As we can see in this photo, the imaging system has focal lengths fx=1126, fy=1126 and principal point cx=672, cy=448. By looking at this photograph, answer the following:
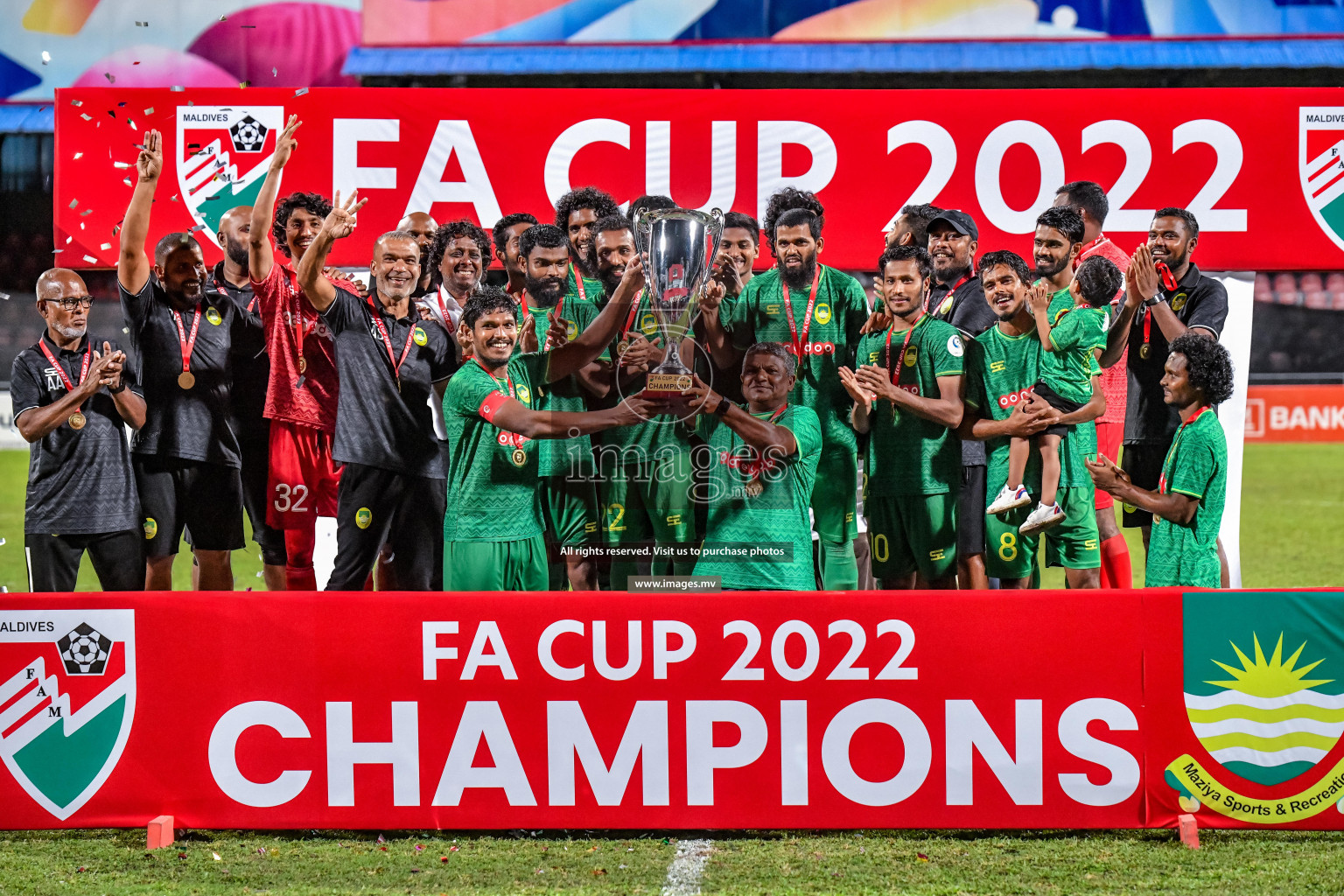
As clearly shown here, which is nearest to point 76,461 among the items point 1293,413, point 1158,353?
point 1158,353

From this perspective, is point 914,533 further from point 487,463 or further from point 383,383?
point 383,383

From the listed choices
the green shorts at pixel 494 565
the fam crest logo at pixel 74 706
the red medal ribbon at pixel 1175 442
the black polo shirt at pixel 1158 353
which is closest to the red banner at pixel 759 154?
the black polo shirt at pixel 1158 353

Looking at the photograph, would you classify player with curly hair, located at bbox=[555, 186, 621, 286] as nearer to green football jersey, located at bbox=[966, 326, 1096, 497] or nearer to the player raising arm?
the player raising arm

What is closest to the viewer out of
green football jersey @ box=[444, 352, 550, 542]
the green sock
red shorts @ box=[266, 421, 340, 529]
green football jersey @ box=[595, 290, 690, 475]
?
green football jersey @ box=[595, 290, 690, 475]

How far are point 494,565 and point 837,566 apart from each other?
129 cm

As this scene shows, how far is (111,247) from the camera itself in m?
4.26

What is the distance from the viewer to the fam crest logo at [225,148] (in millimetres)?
4230

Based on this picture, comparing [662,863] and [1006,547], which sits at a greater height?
[1006,547]

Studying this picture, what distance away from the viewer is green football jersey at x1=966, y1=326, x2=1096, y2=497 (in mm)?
4230

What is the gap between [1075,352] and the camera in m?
4.28

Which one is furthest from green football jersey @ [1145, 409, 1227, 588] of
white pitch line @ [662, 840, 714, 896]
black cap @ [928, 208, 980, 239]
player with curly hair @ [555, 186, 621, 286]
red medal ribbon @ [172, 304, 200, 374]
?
red medal ribbon @ [172, 304, 200, 374]

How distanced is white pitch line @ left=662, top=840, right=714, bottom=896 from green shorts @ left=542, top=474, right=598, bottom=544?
3.73 ft

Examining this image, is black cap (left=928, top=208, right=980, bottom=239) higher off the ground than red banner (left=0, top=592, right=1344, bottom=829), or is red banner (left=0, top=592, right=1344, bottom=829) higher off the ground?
black cap (left=928, top=208, right=980, bottom=239)

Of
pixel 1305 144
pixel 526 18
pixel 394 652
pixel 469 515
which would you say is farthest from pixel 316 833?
pixel 526 18
